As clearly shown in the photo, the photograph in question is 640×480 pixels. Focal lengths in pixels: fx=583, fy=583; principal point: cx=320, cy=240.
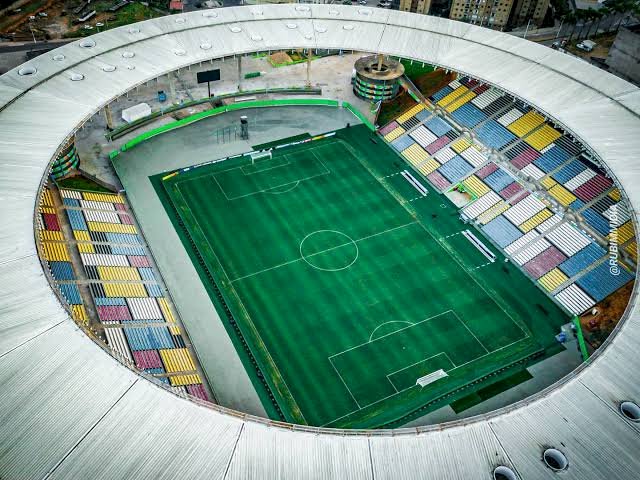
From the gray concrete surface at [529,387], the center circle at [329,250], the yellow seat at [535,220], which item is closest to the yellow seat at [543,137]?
the yellow seat at [535,220]

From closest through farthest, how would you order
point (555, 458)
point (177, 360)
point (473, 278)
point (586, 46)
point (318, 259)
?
point (555, 458), point (177, 360), point (473, 278), point (318, 259), point (586, 46)

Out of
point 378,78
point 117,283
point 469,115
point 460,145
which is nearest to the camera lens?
point 117,283

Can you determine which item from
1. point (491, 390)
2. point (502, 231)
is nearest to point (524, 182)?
point (502, 231)

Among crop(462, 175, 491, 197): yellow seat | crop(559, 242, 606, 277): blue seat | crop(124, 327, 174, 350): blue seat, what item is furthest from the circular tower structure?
crop(124, 327, 174, 350): blue seat

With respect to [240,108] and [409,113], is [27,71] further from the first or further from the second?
[409,113]

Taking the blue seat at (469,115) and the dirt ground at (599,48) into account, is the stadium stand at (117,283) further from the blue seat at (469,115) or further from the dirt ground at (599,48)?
the dirt ground at (599,48)

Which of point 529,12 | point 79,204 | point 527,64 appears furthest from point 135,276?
point 529,12
